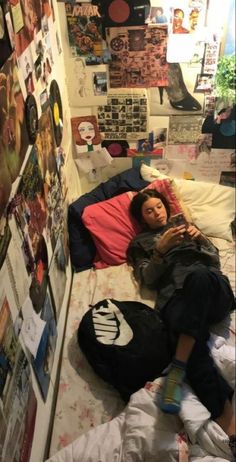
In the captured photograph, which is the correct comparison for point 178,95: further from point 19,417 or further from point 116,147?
point 19,417

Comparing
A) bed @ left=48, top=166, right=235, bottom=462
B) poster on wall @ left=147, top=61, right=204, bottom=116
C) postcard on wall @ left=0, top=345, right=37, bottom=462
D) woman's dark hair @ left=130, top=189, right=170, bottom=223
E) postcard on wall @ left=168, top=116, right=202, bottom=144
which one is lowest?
bed @ left=48, top=166, right=235, bottom=462

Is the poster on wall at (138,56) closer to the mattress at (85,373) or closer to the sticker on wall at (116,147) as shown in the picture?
the sticker on wall at (116,147)

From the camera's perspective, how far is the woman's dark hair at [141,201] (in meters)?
1.95

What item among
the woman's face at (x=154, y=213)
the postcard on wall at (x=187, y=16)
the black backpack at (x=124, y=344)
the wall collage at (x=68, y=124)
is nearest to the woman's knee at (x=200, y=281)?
the black backpack at (x=124, y=344)

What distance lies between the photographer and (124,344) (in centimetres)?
146

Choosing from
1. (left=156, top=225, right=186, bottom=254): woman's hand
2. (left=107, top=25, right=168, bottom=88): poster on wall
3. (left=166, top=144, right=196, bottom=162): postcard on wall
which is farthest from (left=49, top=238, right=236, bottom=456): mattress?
(left=107, top=25, right=168, bottom=88): poster on wall

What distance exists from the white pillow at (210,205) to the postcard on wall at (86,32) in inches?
30.4

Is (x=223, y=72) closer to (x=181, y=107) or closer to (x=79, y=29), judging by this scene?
(x=181, y=107)

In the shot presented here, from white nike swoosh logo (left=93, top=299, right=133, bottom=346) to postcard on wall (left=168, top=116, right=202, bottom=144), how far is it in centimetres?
99

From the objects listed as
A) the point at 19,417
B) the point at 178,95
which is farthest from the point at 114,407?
the point at 178,95

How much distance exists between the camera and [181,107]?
200cm

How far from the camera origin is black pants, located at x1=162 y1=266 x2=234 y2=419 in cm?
136

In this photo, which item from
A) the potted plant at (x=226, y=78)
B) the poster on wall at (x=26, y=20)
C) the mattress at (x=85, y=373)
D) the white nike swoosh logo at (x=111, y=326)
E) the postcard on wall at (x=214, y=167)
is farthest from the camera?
the postcard on wall at (x=214, y=167)

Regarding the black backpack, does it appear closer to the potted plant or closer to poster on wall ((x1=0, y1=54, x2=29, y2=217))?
poster on wall ((x1=0, y1=54, x2=29, y2=217))
